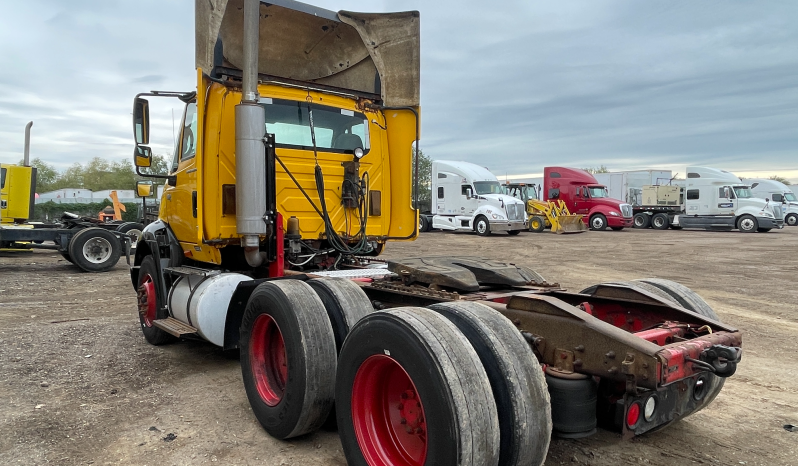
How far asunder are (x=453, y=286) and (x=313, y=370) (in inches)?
41.7

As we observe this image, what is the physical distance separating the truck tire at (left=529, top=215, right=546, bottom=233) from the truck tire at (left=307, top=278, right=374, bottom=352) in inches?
986

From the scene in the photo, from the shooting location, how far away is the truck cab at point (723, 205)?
92.5 ft

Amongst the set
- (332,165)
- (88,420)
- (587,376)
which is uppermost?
(332,165)

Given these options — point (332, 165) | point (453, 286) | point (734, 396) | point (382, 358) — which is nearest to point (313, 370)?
point (382, 358)

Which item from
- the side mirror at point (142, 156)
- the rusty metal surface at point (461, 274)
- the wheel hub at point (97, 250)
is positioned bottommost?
the wheel hub at point (97, 250)

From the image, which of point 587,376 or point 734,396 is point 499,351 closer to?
point 587,376

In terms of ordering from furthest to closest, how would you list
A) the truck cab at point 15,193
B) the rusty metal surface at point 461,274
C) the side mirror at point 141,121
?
1. the truck cab at point 15,193
2. the side mirror at point 141,121
3. the rusty metal surface at point 461,274

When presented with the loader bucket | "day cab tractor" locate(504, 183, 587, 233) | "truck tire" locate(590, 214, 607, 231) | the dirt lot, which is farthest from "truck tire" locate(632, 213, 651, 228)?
the dirt lot

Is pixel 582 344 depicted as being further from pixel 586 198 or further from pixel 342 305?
pixel 586 198

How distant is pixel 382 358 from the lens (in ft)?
9.07

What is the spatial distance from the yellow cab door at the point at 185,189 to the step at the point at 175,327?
739 mm

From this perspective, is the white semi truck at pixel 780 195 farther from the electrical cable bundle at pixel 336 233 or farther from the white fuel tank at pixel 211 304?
the white fuel tank at pixel 211 304

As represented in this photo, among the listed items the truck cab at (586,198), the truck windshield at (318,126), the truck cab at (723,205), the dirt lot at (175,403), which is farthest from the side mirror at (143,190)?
the truck cab at (723,205)

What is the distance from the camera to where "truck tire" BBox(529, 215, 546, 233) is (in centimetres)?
2770
